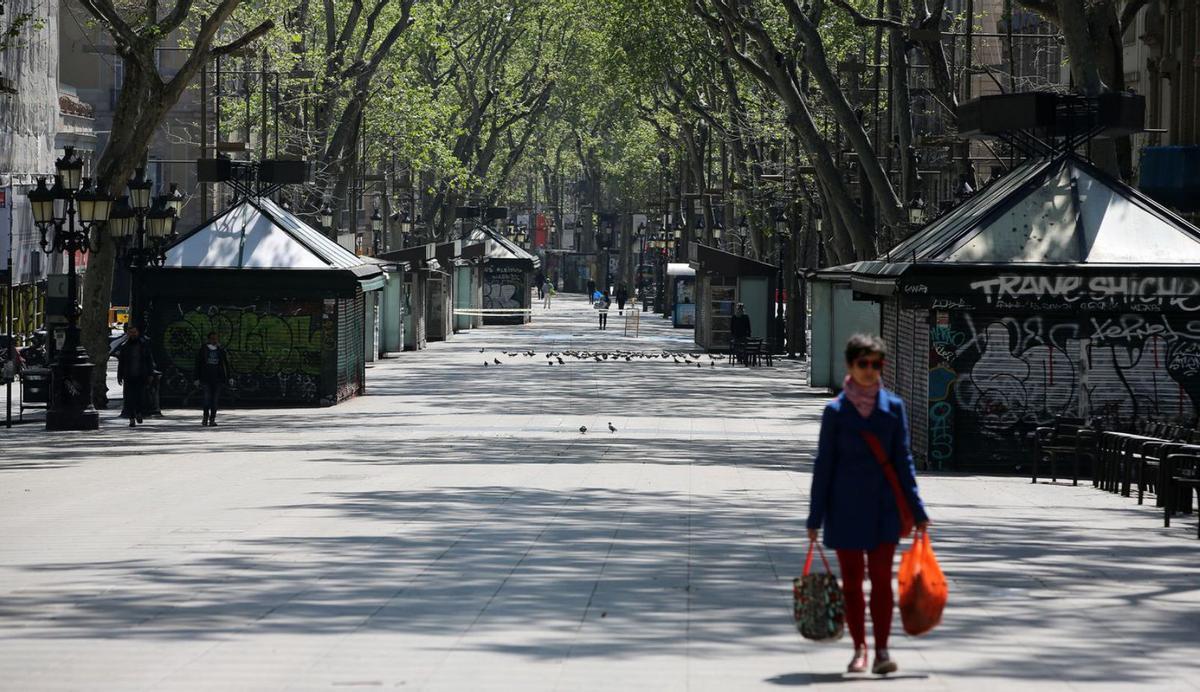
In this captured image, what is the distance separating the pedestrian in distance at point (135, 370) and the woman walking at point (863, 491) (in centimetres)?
2060

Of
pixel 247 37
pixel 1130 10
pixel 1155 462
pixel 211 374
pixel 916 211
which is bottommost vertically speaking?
pixel 1155 462

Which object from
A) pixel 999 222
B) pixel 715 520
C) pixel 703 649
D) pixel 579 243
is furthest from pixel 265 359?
pixel 579 243

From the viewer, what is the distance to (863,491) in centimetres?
864

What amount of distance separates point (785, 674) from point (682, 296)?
236 feet

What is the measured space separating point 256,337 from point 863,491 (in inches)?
1004

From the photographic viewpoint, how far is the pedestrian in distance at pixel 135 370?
27.9 m

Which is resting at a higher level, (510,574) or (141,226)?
(141,226)

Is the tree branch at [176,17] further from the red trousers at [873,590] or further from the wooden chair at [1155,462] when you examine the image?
the red trousers at [873,590]

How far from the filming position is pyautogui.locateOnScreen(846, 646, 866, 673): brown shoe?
859cm

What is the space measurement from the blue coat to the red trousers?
6 centimetres

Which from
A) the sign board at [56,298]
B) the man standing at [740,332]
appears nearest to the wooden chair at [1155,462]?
the sign board at [56,298]

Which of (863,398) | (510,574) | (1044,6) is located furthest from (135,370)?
(863,398)

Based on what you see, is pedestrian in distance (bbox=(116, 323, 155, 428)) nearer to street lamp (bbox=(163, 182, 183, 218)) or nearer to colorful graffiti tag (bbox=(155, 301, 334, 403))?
street lamp (bbox=(163, 182, 183, 218))

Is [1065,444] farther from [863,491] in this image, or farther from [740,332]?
[740,332]
